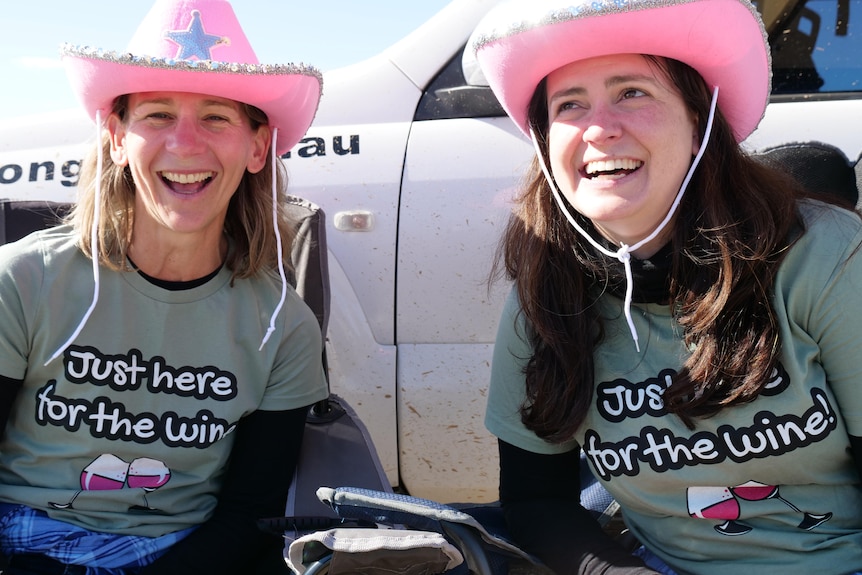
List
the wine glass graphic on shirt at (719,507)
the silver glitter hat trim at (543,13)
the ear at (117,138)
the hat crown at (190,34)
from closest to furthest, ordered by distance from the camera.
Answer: the silver glitter hat trim at (543,13)
the wine glass graphic on shirt at (719,507)
the hat crown at (190,34)
the ear at (117,138)

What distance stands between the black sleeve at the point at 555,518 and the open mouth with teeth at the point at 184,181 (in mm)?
915

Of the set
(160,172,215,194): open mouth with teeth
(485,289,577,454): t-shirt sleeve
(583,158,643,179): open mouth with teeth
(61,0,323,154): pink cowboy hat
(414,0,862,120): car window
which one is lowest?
(485,289,577,454): t-shirt sleeve

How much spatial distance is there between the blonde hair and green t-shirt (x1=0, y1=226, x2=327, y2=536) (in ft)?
0.16

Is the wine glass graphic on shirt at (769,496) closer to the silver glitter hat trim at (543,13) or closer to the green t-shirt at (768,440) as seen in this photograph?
the green t-shirt at (768,440)

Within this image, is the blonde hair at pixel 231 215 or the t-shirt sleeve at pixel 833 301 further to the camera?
the blonde hair at pixel 231 215

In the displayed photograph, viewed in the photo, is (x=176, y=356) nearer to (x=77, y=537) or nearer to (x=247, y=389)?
(x=247, y=389)

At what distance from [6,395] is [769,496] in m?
1.59

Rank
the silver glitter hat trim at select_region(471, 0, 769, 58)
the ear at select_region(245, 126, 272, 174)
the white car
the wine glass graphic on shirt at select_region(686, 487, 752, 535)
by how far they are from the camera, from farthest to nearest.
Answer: the white car, the ear at select_region(245, 126, 272, 174), the wine glass graphic on shirt at select_region(686, 487, 752, 535), the silver glitter hat trim at select_region(471, 0, 769, 58)

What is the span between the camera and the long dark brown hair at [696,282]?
174 centimetres

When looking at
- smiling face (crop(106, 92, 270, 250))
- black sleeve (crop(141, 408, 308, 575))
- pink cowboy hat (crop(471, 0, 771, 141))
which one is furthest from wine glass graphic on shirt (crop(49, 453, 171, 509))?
pink cowboy hat (crop(471, 0, 771, 141))

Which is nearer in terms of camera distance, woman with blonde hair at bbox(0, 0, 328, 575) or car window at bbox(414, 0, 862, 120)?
woman with blonde hair at bbox(0, 0, 328, 575)

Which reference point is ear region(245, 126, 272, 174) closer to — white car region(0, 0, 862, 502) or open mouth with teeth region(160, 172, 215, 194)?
open mouth with teeth region(160, 172, 215, 194)

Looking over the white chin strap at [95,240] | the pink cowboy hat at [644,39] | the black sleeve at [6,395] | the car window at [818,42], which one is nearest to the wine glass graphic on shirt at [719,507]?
the pink cowboy hat at [644,39]

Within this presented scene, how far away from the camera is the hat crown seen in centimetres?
199
